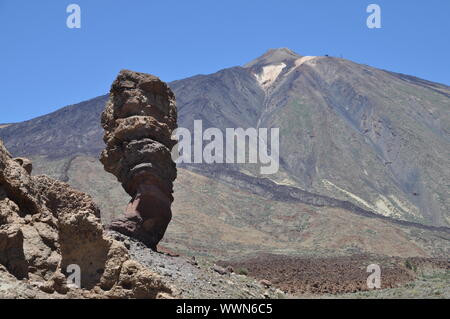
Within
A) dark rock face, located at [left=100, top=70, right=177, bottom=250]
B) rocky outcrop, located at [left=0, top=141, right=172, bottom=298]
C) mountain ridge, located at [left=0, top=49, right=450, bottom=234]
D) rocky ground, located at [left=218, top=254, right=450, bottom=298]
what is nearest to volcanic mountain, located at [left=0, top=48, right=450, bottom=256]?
mountain ridge, located at [left=0, top=49, right=450, bottom=234]

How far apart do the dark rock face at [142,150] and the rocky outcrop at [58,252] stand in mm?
12263

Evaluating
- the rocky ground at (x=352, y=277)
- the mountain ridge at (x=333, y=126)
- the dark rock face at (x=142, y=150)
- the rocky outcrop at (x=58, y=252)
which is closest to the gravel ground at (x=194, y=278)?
the dark rock face at (x=142, y=150)

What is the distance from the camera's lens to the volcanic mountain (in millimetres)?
66125

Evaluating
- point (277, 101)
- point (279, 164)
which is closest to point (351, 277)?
point (279, 164)

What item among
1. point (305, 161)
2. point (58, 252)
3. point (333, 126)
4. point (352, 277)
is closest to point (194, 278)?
point (58, 252)

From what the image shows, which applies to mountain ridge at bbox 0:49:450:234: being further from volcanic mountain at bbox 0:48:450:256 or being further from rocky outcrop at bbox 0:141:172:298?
rocky outcrop at bbox 0:141:172:298

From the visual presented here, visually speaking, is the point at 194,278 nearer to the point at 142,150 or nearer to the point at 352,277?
the point at 142,150

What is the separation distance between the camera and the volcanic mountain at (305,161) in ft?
217

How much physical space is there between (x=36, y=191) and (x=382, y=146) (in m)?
125

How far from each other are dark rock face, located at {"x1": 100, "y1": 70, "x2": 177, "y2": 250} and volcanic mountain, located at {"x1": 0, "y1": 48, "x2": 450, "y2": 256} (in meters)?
30.6

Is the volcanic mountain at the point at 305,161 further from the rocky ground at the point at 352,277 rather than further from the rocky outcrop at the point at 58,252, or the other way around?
the rocky outcrop at the point at 58,252

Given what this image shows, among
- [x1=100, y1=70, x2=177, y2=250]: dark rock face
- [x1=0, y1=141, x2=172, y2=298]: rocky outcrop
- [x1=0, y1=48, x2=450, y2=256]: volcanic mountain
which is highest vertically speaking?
[x1=0, y1=48, x2=450, y2=256]: volcanic mountain

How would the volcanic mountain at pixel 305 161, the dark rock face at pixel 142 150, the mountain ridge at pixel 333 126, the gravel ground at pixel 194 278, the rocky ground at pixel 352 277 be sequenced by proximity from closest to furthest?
1. the gravel ground at pixel 194 278
2. the dark rock face at pixel 142 150
3. the rocky ground at pixel 352 277
4. the volcanic mountain at pixel 305 161
5. the mountain ridge at pixel 333 126

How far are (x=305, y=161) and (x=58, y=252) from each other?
111136 millimetres
